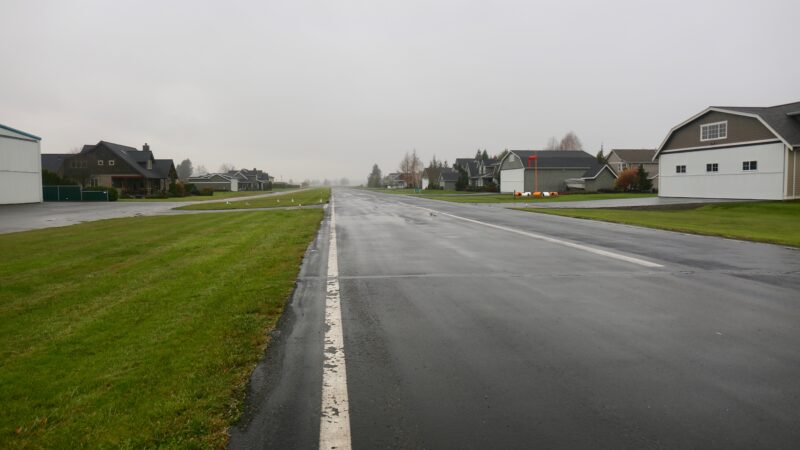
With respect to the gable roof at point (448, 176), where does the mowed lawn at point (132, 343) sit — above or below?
below

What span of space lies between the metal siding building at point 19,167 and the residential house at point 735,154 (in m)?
53.0

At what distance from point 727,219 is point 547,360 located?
73.6ft

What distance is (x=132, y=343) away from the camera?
491cm

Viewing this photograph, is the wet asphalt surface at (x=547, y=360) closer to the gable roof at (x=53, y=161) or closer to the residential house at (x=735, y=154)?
the residential house at (x=735, y=154)

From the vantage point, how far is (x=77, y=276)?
29.8 feet

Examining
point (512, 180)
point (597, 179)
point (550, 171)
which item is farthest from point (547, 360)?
point (550, 171)

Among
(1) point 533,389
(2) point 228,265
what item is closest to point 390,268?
(2) point 228,265

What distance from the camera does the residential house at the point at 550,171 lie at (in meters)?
64.7

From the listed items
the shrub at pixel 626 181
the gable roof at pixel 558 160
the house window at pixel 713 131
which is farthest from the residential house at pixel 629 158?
the house window at pixel 713 131

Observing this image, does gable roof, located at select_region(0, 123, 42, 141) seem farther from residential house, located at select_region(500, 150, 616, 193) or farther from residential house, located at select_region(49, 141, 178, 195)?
residential house, located at select_region(500, 150, 616, 193)

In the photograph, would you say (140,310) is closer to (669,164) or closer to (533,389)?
(533,389)

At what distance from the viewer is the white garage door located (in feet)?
214

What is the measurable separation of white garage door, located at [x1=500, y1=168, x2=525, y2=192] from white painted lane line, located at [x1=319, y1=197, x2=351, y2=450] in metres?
61.8

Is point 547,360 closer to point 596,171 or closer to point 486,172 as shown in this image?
point 596,171
